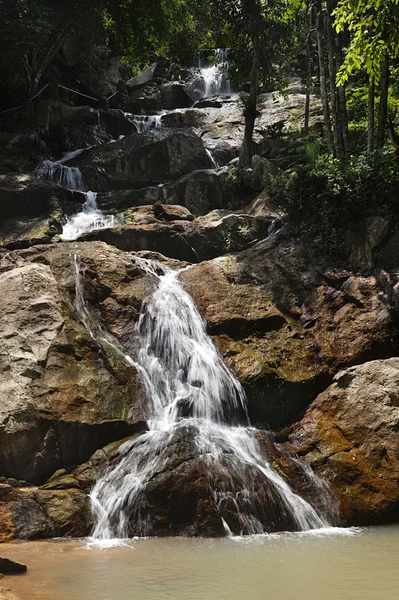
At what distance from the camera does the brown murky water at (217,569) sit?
435 centimetres

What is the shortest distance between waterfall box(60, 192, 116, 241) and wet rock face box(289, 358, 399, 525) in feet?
25.0

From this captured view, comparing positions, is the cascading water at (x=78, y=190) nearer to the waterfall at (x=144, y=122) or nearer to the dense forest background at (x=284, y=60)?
the waterfall at (x=144, y=122)

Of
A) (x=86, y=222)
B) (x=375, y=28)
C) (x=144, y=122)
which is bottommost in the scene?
(x=86, y=222)

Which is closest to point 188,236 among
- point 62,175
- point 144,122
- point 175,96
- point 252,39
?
point 62,175

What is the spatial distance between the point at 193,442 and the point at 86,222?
8.90 m

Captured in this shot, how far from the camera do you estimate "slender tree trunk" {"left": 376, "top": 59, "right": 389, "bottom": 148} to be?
12.1 metres

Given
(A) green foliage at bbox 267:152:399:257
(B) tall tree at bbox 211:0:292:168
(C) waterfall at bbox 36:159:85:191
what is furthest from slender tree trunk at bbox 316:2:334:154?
(C) waterfall at bbox 36:159:85:191

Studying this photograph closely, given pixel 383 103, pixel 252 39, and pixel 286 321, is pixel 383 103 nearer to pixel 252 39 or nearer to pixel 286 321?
pixel 286 321

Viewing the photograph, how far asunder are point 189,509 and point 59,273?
5.16 m

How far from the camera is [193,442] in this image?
7.59 m

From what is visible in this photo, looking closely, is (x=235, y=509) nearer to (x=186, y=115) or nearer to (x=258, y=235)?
(x=258, y=235)

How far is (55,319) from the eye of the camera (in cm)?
909

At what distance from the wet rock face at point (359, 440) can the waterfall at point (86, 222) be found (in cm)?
762

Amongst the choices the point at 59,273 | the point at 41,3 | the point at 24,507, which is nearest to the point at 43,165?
the point at 41,3
